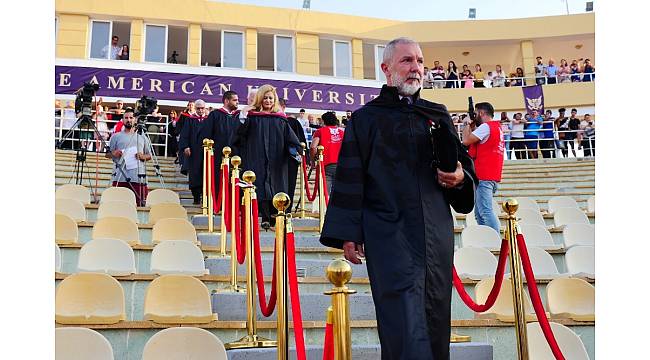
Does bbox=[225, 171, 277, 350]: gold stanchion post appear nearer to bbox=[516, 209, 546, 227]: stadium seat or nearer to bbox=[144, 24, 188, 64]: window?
bbox=[516, 209, 546, 227]: stadium seat

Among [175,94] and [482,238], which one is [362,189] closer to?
[482,238]

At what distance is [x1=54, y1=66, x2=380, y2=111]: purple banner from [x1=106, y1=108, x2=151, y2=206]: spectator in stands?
1026cm

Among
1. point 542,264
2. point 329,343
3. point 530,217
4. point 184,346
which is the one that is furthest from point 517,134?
point 329,343

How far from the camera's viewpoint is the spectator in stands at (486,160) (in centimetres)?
709

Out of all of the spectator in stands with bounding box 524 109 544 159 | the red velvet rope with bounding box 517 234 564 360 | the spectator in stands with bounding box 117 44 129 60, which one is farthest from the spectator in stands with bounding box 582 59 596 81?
the red velvet rope with bounding box 517 234 564 360

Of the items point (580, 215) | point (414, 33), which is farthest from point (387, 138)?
point (414, 33)

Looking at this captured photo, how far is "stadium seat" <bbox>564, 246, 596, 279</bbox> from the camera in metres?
5.95

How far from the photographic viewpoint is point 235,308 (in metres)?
4.84

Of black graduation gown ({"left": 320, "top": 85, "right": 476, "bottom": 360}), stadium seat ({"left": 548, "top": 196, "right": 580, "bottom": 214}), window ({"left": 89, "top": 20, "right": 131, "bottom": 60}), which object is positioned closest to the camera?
black graduation gown ({"left": 320, "top": 85, "right": 476, "bottom": 360})

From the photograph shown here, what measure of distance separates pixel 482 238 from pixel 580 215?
2293mm

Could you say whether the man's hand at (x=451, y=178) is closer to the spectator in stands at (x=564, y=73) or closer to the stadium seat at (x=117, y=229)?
the stadium seat at (x=117, y=229)

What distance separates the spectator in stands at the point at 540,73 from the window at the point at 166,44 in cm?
1144

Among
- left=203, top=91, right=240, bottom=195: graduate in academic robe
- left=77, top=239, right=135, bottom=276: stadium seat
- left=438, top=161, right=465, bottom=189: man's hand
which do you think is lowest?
left=77, top=239, right=135, bottom=276: stadium seat

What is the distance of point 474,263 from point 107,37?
1702 cm
